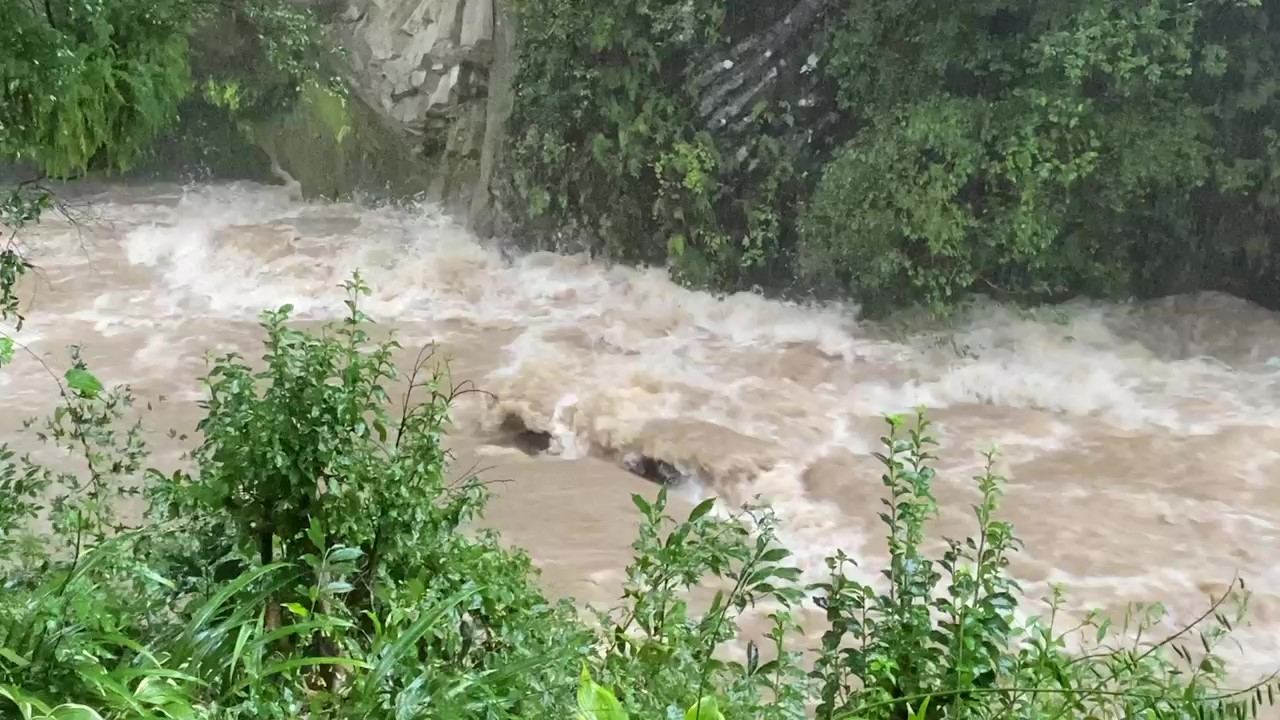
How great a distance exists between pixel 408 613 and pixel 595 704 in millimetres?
493

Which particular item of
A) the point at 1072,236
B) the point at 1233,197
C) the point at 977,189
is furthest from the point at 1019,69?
the point at 1233,197

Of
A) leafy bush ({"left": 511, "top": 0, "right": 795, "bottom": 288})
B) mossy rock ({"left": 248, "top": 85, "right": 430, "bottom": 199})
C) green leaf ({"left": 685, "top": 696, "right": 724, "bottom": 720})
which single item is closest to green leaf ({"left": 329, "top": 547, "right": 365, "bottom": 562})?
green leaf ({"left": 685, "top": 696, "right": 724, "bottom": 720})

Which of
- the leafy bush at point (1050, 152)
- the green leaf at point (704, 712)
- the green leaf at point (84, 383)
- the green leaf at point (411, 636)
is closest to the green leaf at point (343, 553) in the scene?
the green leaf at point (411, 636)

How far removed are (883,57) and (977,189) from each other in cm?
102

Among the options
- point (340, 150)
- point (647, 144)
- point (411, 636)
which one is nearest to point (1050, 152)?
point (647, 144)

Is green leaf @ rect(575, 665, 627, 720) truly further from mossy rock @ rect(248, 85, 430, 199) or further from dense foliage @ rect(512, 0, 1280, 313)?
mossy rock @ rect(248, 85, 430, 199)

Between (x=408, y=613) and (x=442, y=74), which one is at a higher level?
(x=442, y=74)

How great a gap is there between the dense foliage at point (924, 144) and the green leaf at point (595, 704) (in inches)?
188

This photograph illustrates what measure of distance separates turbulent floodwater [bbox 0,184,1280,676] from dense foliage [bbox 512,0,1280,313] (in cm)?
37

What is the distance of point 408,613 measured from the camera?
1.83 metres

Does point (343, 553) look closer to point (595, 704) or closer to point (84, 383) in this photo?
point (595, 704)

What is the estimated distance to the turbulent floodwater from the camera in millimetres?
4109

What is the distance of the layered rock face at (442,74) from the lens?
25.1 feet

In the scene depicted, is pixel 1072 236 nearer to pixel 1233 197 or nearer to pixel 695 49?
pixel 1233 197
